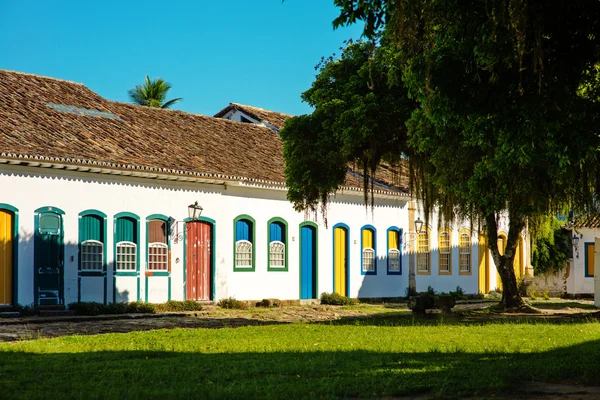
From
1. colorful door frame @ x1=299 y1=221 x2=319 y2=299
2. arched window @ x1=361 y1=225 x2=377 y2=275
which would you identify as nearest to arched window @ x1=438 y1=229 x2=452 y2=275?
arched window @ x1=361 y1=225 x2=377 y2=275

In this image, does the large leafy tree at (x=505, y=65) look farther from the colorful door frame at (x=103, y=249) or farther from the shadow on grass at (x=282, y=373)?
the colorful door frame at (x=103, y=249)

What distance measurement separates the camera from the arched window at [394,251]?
103 ft

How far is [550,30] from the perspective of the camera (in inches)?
370

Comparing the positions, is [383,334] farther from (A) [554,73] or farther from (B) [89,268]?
(B) [89,268]

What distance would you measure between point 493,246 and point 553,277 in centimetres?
1514

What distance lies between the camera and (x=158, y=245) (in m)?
24.6

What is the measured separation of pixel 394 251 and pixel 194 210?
29.8 feet

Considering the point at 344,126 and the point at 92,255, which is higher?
the point at 344,126

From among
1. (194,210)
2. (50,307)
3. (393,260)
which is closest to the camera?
(50,307)

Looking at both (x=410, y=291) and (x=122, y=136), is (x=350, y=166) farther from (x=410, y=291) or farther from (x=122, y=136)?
(x=122, y=136)

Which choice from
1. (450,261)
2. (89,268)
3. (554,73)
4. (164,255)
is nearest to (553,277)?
(450,261)

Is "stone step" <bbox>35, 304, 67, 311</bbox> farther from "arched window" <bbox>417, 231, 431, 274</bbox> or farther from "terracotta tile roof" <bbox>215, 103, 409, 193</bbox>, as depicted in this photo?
"arched window" <bbox>417, 231, 431, 274</bbox>

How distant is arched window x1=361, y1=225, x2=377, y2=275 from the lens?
100 ft

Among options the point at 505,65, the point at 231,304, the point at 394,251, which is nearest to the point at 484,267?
the point at 394,251
